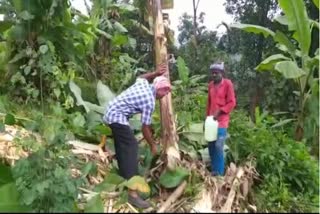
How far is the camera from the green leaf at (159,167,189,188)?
4713 mm

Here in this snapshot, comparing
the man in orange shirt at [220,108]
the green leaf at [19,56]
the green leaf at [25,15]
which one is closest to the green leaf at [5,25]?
the green leaf at [19,56]

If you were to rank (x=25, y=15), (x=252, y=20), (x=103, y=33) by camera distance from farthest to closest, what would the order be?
(x=252, y=20) < (x=103, y=33) < (x=25, y=15)

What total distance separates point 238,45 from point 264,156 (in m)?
9.99

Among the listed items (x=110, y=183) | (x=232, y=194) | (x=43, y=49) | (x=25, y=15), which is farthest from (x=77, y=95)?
(x=232, y=194)

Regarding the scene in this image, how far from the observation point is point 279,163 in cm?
520

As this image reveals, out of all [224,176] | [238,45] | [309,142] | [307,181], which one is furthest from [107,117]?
[238,45]

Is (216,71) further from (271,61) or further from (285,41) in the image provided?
(285,41)

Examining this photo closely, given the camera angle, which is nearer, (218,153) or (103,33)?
(218,153)

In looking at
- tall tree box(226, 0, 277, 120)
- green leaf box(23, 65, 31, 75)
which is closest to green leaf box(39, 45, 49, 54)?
green leaf box(23, 65, 31, 75)

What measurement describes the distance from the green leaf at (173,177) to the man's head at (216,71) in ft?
3.38

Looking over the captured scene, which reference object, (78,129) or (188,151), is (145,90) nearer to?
(188,151)

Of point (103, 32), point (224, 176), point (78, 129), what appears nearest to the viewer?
point (224, 176)

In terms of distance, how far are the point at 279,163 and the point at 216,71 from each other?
1.08 m

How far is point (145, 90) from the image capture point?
4.73 meters
